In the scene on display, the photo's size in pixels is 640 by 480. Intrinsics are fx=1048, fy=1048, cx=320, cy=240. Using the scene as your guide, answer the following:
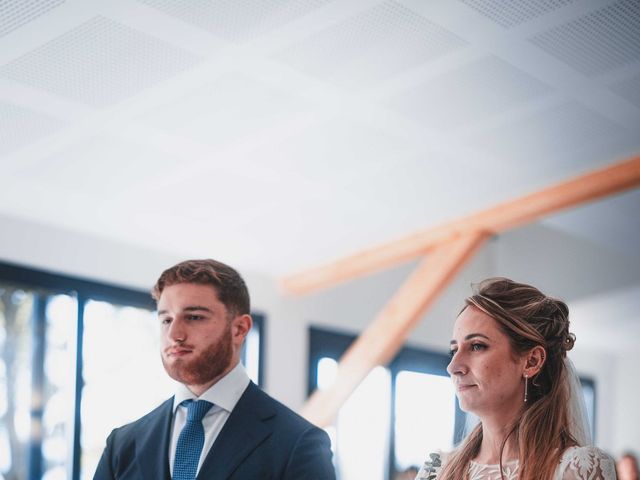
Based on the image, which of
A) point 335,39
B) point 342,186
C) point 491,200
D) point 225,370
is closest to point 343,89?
point 335,39

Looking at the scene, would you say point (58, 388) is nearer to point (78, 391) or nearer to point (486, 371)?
point (78, 391)

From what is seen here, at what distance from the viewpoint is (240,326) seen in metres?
2.61

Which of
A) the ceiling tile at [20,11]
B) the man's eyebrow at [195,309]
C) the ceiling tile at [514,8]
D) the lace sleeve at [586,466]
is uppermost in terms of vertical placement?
the ceiling tile at [514,8]

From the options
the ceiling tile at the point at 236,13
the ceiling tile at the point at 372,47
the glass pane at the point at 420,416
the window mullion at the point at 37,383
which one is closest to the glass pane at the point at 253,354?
the glass pane at the point at 420,416

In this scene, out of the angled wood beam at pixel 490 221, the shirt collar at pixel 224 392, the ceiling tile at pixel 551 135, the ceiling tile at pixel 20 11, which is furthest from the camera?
the angled wood beam at pixel 490 221

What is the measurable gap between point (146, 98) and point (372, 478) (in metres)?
5.41

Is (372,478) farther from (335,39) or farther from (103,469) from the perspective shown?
(103,469)

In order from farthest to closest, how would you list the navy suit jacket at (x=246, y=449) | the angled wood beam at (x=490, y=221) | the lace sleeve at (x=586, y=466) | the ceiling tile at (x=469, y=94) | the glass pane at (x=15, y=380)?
1. the glass pane at (x=15, y=380)
2. the angled wood beam at (x=490, y=221)
3. the ceiling tile at (x=469, y=94)
4. the navy suit jacket at (x=246, y=449)
5. the lace sleeve at (x=586, y=466)

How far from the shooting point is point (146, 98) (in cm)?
514

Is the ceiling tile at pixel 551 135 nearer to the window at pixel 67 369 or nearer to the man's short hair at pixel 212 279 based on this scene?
the window at pixel 67 369

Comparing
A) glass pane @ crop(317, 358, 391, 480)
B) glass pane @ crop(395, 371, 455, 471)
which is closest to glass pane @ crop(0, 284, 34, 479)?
glass pane @ crop(317, 358, 391, 480)

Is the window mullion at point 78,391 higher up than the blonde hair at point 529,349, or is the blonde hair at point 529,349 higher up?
the window mullion at point 78,391

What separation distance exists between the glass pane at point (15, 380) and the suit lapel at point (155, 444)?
14.5 feet

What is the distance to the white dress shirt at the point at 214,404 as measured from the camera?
2.55 meters
